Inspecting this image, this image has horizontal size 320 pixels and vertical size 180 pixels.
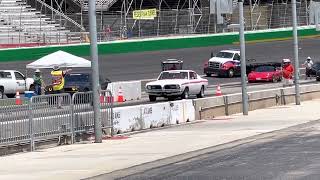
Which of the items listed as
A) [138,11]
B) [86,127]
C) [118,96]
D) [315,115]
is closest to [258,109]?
[315,115]

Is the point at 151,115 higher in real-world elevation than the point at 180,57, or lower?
lower

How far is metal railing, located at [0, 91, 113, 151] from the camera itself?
17234mm

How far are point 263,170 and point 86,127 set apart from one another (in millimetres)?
7688

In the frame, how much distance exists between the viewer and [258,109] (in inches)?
1310

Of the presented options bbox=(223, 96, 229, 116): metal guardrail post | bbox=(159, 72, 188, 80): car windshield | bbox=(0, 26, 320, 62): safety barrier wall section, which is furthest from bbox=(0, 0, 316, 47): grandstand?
bbox=(223, 96, 229, 116): metal guardrail post

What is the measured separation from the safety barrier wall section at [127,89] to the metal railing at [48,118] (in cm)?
1695

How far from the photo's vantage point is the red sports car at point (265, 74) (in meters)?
51.8

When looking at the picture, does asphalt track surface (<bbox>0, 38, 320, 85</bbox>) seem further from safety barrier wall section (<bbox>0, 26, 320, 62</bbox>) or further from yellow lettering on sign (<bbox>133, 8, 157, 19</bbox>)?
yellow lettering on sign (<bbox>133, 8, 157, 19</bbox>)

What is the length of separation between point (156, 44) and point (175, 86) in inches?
1021

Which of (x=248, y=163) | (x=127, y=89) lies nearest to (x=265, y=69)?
(x=127, y=89)

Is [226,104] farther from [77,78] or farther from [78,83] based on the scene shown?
[77,78]

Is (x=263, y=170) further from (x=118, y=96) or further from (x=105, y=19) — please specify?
(x=105, y=19)

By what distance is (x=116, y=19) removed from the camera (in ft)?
216

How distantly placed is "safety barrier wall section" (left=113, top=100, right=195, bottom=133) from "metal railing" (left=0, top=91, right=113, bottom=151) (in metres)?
0.98
